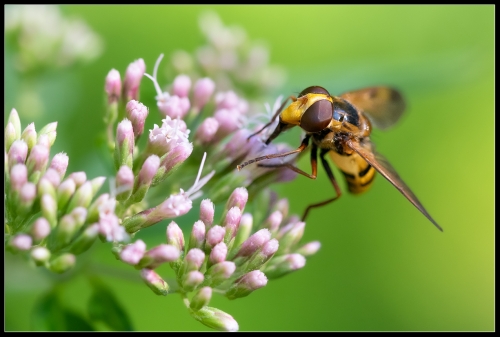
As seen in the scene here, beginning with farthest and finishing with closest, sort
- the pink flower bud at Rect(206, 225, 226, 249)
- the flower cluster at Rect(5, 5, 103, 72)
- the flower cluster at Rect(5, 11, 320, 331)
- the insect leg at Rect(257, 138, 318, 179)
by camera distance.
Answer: the flower cluster at Rect(5, 5, 103, 72) < the insect leg at Rect(257, 138, 318, 179) < the pink flower bud at Rect(206, 225, 226, 249) < the flower cluster at Rect(5, 11, 320, 331)

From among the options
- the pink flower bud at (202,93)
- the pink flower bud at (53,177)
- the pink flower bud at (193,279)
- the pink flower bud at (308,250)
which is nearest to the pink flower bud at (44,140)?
the pink flower bud at (53,177)

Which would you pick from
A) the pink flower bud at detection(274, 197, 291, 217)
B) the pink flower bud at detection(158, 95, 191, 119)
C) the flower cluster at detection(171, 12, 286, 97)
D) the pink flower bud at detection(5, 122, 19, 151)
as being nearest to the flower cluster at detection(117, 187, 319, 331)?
the pink flower bud at detection(274, 197, 291, 217)

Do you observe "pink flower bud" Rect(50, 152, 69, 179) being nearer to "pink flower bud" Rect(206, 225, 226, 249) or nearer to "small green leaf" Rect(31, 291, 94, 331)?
"pink flower bud" Rect(206, 225, 226, 249)

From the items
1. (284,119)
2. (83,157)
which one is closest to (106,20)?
(83,157)

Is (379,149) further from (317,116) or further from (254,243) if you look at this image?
(254,243)

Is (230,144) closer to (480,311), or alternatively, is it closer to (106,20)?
(106,20)

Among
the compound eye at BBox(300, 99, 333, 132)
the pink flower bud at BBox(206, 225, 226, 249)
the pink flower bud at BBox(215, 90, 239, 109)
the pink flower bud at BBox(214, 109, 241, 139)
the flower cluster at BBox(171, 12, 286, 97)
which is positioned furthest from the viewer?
the flower cluster at BBox(171, 12, 286, 97)

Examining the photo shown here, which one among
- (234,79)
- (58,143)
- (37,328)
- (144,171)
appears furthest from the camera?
(234,79)
